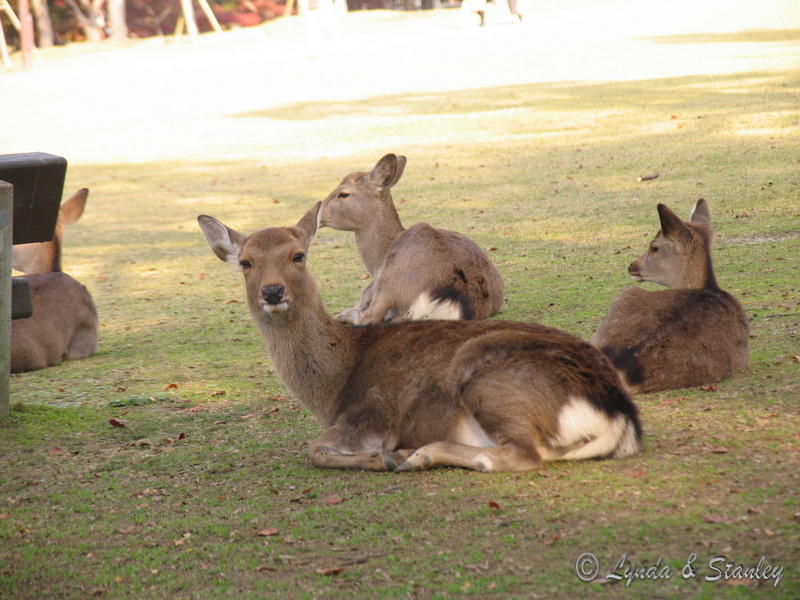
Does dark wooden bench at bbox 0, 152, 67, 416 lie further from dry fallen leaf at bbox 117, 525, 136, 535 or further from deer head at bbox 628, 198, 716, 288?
deer head at bbox 628, 198, 716, 288

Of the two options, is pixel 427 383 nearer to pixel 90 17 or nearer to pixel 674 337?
pixel 674 337

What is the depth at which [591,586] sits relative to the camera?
3.70 meters

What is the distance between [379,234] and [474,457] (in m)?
4.89

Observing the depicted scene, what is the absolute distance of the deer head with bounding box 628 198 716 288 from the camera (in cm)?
716

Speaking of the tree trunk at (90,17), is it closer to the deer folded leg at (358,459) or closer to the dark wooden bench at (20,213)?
the dark wooden bench at (20,213)

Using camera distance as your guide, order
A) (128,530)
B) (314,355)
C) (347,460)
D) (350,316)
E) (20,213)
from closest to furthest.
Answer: (128,530) < (347,460) < (314,355) < (20,213) < (350,316)

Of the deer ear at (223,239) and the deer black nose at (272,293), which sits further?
the deer ear at (223,239)

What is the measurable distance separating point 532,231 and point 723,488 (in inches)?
283

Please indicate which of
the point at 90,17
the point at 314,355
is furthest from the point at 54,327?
the point at 90,17

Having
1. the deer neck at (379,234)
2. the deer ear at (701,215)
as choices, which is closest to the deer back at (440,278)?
the deer neck at (379,234)

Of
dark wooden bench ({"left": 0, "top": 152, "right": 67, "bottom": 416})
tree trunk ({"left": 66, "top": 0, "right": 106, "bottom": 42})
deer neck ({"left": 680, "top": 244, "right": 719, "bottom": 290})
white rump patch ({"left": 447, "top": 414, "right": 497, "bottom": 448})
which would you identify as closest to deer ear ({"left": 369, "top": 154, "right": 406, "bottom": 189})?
deer neck ({"left": 680, "top": 244, "right": 719, "bottom": 290})

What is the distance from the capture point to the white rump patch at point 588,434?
4812 mm

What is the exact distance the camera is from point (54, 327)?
27.2 ft

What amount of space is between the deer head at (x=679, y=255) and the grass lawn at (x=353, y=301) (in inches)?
A: 19.1
